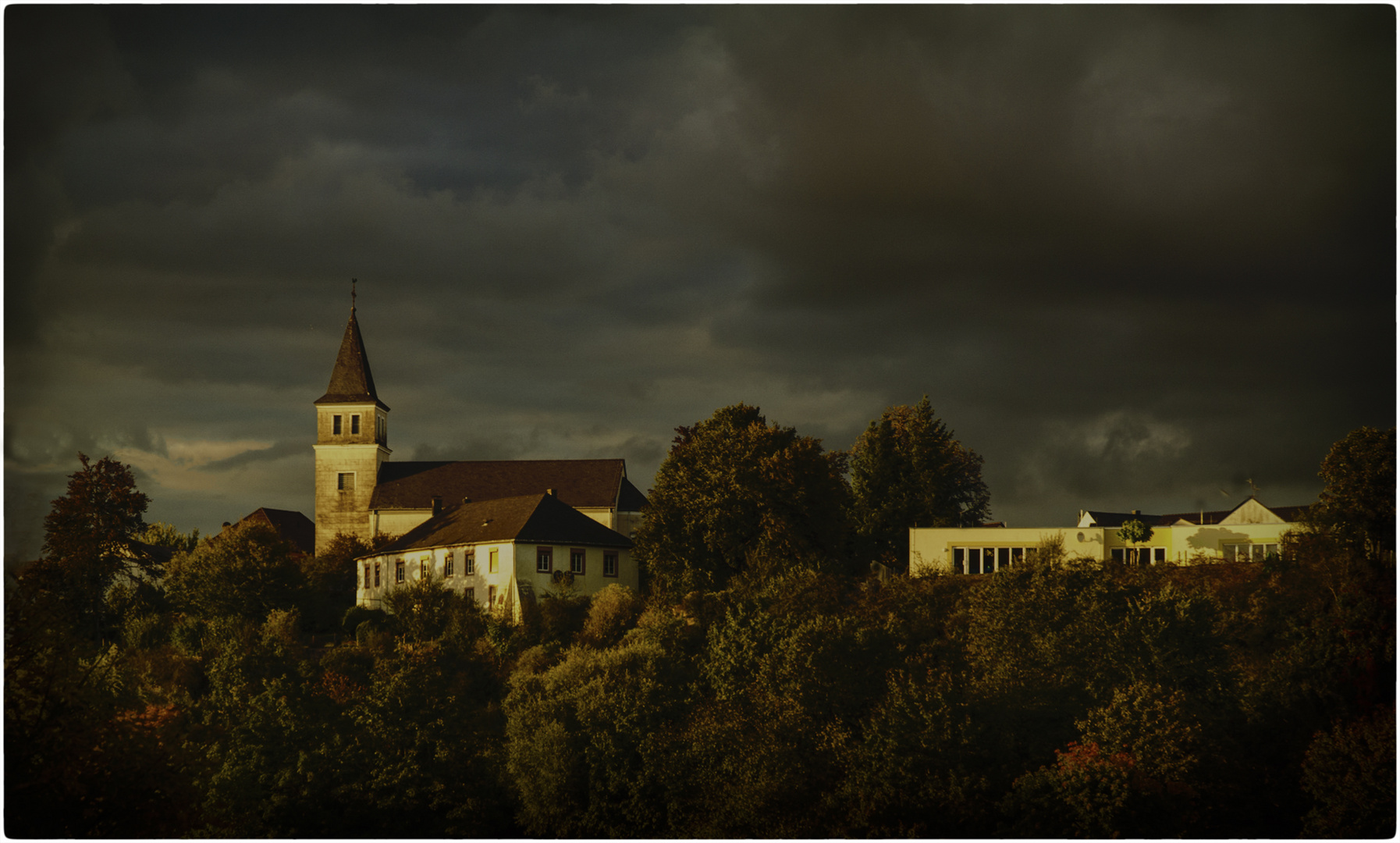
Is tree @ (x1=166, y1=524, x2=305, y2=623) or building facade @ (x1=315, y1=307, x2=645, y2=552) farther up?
building facade @ (x1=315, y1=307, x2=645, y2=552)

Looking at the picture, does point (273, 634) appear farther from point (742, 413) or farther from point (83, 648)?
point (742, 413)

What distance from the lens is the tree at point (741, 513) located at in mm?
61969

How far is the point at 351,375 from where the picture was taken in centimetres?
9444

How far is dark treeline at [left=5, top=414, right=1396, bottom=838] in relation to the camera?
44500 mm

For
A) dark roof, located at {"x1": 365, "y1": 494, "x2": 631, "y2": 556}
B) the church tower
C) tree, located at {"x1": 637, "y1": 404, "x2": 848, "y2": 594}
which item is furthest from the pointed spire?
tree, located at {"x1": 637, "y1": 404, "x2": 848, "y2": 594}

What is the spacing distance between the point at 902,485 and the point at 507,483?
28.7 metres

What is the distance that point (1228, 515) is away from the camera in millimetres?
65688

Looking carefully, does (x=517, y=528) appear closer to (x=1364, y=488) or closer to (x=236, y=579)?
(x=236, y=579)

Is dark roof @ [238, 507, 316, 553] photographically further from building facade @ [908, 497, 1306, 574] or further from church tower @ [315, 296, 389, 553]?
building facade @ [908, 497, 1306, 574]

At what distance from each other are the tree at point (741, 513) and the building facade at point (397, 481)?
17292 millimetres

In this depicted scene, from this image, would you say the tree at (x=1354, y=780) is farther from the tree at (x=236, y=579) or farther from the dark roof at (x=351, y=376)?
the dark roof at (x=351, y=376)

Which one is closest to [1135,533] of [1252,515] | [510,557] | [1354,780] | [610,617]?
[1252,515]

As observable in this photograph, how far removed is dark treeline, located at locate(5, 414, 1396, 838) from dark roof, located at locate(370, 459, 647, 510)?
1915cm

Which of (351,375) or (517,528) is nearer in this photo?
(517,528)
